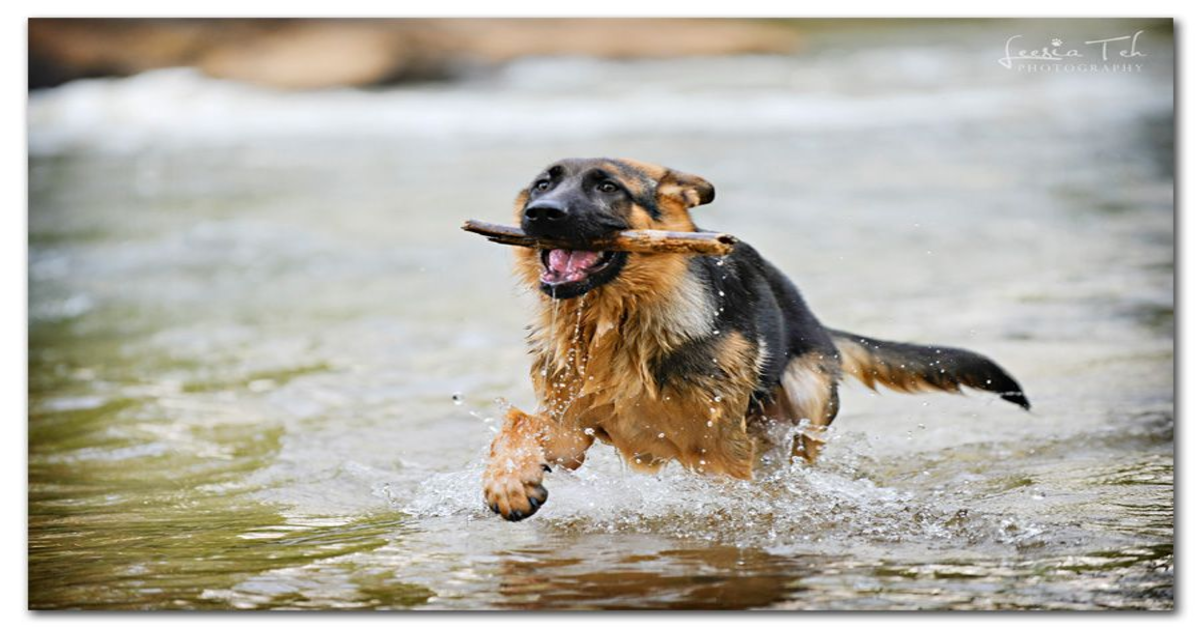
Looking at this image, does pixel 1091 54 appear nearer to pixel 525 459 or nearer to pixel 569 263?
pixel 569 263

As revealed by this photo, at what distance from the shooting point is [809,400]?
15.1ft

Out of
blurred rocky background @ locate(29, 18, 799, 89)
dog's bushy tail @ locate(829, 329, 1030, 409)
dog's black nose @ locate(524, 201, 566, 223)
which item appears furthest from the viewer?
blurred rocky background @ locate(29, 18, 799, 89)

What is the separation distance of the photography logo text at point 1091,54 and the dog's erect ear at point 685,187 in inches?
92.2

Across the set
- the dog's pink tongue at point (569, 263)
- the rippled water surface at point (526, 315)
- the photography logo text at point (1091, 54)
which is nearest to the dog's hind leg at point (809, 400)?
the rippled water surface at point (526, 315)

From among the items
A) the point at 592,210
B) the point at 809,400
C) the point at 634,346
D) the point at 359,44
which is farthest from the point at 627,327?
the point at 359,44

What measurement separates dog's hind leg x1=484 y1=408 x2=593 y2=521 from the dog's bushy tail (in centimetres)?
121

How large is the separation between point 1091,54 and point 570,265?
3133mm

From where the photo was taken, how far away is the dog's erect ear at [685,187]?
→ 412 centimetres

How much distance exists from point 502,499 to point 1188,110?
293 centimetres

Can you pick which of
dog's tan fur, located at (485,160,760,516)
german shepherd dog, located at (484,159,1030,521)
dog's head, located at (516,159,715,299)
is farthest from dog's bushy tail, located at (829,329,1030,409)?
dog's head, located at (516,159,715,299)

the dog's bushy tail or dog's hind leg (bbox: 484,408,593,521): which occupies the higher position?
the dog's bushy tail

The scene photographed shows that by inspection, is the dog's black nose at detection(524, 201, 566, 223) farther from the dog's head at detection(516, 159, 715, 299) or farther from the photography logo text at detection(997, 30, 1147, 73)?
the photography logo text at detection(997, 30, 1147, 73)

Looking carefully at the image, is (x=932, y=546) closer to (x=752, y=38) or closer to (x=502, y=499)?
(x=502, y=499)

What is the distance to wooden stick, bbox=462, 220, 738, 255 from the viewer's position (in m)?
3.84
